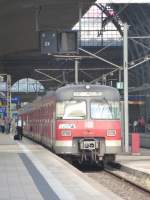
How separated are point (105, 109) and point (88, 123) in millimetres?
955

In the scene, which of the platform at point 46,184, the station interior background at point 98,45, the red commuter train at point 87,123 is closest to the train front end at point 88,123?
the red commuter train at point 87,123

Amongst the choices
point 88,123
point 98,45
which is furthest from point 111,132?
point 98,45

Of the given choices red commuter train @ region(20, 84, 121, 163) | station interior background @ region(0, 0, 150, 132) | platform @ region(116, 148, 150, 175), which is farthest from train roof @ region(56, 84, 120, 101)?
station interior background @ region(0, 0, 150, 132)

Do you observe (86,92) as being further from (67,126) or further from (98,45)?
(98,45)

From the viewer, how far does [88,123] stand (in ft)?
76.7

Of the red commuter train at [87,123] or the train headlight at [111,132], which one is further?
the train headlight at [111,132]

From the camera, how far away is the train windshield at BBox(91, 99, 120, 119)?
23.7m

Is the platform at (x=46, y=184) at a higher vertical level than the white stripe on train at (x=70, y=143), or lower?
lower

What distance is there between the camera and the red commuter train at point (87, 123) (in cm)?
2308

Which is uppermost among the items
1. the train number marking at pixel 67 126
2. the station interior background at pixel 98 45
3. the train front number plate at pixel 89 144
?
the station interior background at pixel 98 45

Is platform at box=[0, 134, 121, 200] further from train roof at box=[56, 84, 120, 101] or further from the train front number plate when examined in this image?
train roof at box=[56, 84, 120, 101]

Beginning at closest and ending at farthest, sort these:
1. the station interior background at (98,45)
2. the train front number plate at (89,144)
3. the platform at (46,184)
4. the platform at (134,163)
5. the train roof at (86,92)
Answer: the platform at (46,184), the platform at (134,163), the train front number plate at (89,144), the train roof at (86,92), the station interior background at (98,45)

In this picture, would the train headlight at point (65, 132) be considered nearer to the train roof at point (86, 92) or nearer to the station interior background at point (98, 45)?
the train roof at point (86, 92)

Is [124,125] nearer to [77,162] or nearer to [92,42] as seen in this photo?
[77,162]
